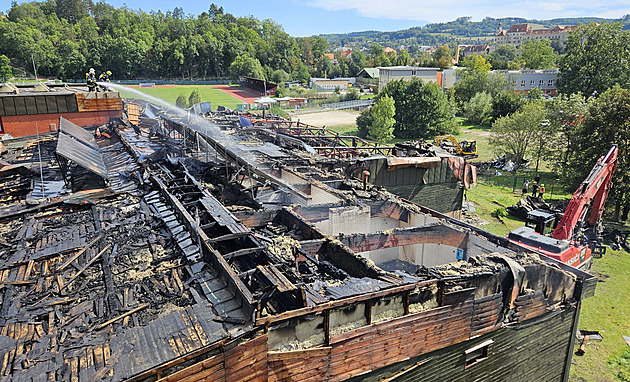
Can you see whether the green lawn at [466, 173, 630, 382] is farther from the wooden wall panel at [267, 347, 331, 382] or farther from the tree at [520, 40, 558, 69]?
the tree at [520, 40, 558, 69]

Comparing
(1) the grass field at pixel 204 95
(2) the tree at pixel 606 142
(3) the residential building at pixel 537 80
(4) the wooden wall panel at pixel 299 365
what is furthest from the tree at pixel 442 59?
(4) the wooden wall panel at pixel 299 365

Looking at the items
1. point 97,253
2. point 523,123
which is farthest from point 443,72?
point 97,253

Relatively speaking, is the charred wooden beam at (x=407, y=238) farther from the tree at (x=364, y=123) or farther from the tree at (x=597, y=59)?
the tree at (x=597, y=59)

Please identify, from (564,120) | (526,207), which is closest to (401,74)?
(564,120)

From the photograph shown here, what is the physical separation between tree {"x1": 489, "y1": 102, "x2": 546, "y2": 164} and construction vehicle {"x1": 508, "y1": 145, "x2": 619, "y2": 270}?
1898 cm

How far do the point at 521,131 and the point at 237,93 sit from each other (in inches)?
2606

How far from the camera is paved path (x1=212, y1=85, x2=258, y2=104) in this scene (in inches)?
3384

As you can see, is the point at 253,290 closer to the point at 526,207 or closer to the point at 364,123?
the point at 526,207

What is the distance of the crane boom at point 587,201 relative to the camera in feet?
61.3

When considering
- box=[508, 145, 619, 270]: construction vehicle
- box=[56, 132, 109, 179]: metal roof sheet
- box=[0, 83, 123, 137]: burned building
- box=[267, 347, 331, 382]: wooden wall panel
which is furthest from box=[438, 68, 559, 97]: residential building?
box=[267, 347, 331, 382]: wooden wall panel

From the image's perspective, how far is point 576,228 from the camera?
66.6ft

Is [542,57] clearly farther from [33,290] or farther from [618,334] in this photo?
[33,290]

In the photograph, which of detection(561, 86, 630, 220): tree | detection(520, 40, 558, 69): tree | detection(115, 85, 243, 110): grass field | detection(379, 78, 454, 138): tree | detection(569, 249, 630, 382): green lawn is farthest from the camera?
detection(520, 40, 558, 69): tree

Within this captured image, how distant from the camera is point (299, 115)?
76.4 metres
